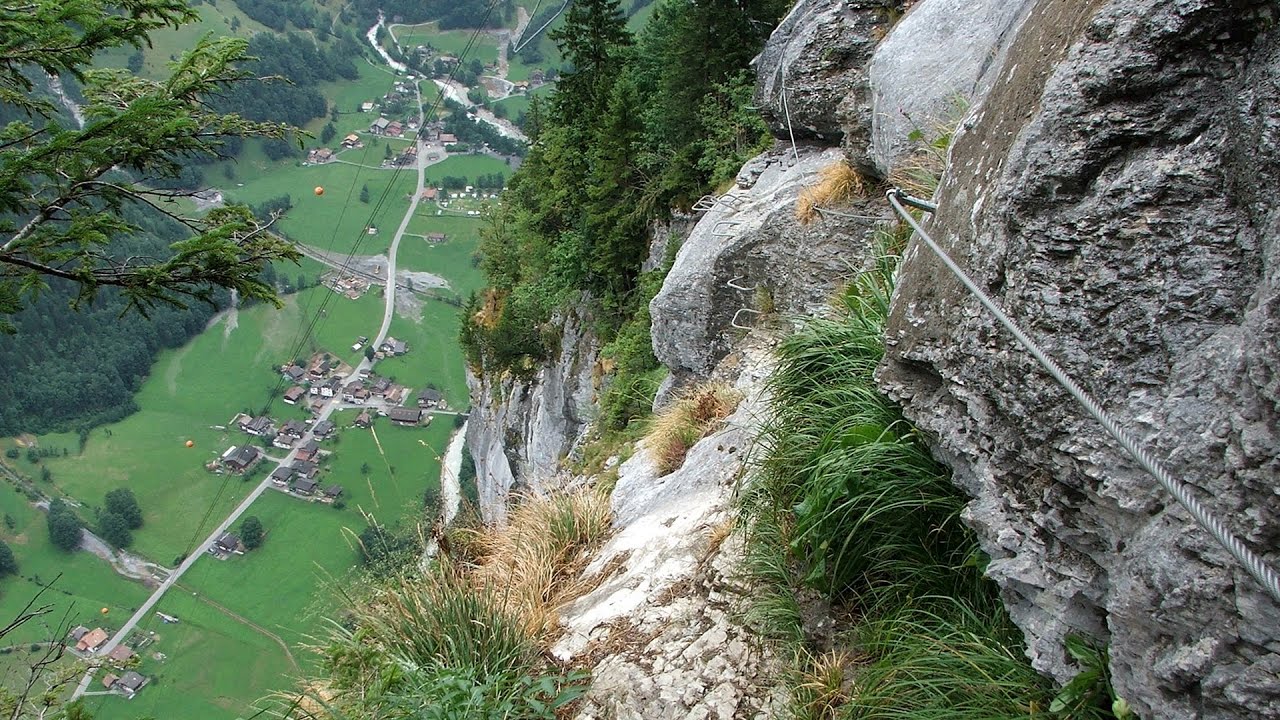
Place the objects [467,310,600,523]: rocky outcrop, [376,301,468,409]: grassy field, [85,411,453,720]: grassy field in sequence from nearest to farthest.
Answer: [467,310,600,523]: rocky outcrop → [85,411,453,720]: grassy field → [376,301,468,409]: grassy field

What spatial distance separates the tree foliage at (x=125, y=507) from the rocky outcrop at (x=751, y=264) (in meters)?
68.4

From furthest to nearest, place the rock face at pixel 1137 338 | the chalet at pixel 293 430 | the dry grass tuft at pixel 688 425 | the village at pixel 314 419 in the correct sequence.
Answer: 1. the chalet at pixel 293 430
2. the village at pixel 314 419
3. the dry grass tuft at pixel 688 425
4. the rock face at pixel 1137 338

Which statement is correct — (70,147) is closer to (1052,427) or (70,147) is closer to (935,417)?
(935,417)

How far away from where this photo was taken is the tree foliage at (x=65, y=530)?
62500 millimetres

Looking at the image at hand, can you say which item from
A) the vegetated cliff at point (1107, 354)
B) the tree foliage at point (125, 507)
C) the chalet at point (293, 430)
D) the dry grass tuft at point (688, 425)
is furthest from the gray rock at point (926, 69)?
the tree foliage at point (125, 507)

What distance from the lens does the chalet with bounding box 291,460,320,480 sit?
65312 millimetres

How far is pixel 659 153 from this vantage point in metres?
19.5

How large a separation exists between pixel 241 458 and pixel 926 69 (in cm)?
7449

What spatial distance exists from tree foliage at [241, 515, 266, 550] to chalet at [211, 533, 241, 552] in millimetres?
842

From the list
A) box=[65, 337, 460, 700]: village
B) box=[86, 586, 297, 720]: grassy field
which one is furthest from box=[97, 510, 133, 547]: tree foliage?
box=[86, 586, 297, 720]: grassy field

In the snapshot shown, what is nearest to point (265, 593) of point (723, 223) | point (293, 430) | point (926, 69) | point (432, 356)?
point (293, 430)

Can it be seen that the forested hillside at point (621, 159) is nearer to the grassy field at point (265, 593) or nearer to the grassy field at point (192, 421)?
the grassy field at point (265, 593)

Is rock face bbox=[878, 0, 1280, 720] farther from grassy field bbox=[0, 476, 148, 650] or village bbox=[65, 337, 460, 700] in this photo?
grassy field bbox=[0, 476, 148, 650]

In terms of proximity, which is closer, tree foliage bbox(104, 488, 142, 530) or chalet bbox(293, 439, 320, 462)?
tree foliage bbox(104, 488, 142, 530)
